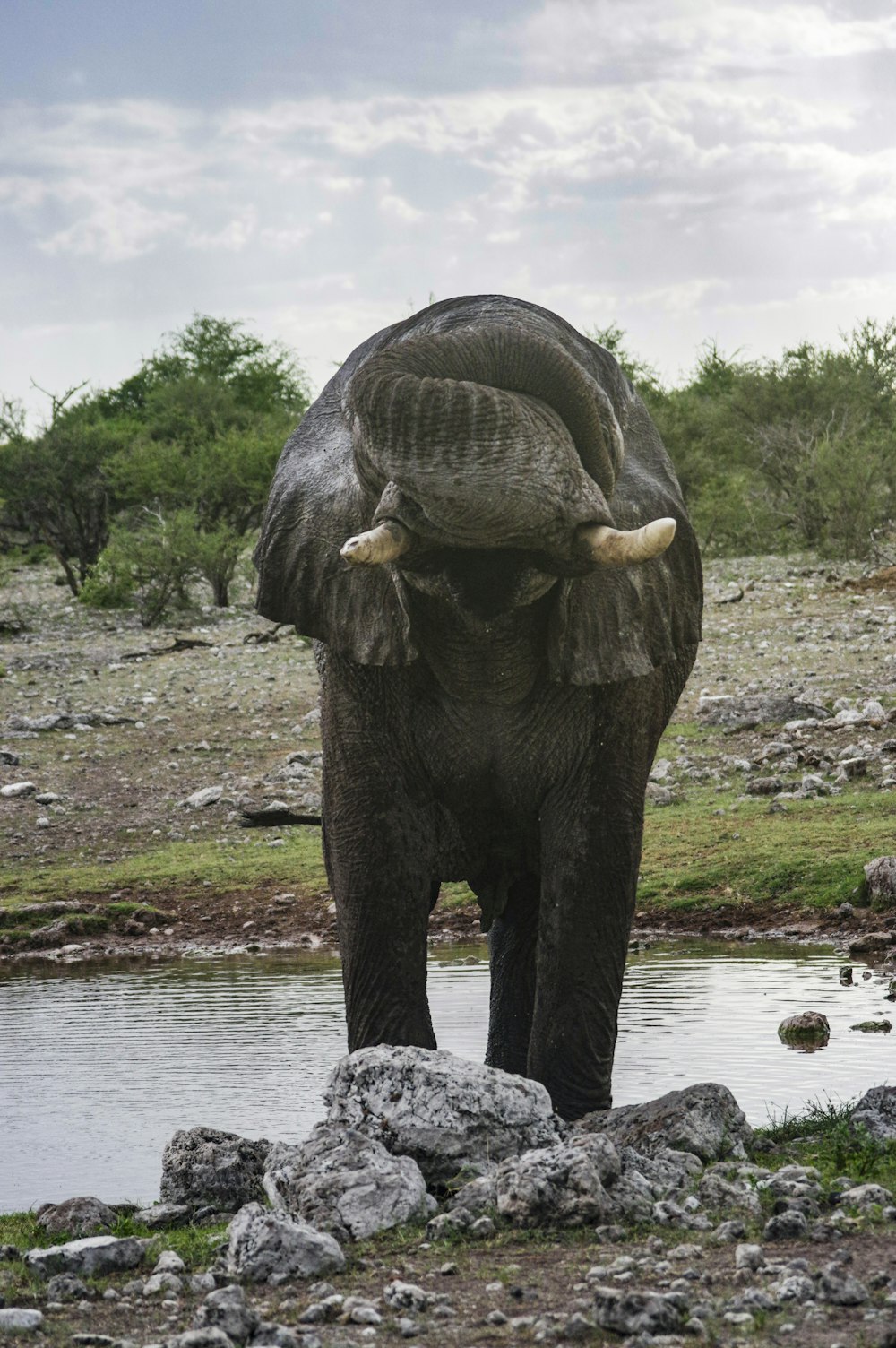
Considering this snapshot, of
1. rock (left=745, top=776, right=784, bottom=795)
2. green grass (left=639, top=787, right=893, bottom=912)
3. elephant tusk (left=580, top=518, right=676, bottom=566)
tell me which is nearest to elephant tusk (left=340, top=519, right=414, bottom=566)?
elephant tusk (left=580, top=518, right=676, bottom=566)

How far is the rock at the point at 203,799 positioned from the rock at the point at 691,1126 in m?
9.20

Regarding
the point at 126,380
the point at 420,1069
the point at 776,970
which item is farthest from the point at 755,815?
the point at 126,380

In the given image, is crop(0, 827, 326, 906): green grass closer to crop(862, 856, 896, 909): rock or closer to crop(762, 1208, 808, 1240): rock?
crop(862, 856, 896, 909): rock

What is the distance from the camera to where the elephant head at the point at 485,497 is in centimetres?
430

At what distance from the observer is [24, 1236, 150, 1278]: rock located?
4.04 m

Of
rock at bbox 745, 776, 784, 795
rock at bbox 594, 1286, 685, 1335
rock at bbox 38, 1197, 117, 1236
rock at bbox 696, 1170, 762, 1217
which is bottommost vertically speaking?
rock at bbox 38, 1197, 117, 1236

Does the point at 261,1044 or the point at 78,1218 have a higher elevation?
the point at 78,1218

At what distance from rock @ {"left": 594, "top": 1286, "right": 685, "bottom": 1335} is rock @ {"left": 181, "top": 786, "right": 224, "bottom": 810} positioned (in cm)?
1079

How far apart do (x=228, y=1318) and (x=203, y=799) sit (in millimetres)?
10780

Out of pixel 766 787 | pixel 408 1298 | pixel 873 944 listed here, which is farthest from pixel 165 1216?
pixel 766 787

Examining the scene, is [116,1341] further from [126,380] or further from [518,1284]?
[126,380]

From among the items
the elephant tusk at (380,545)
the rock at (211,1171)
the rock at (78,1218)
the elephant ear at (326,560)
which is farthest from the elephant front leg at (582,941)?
the rock at (78,1218)

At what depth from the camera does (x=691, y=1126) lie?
15.9 feet

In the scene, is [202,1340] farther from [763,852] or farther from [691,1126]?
[763,852]
